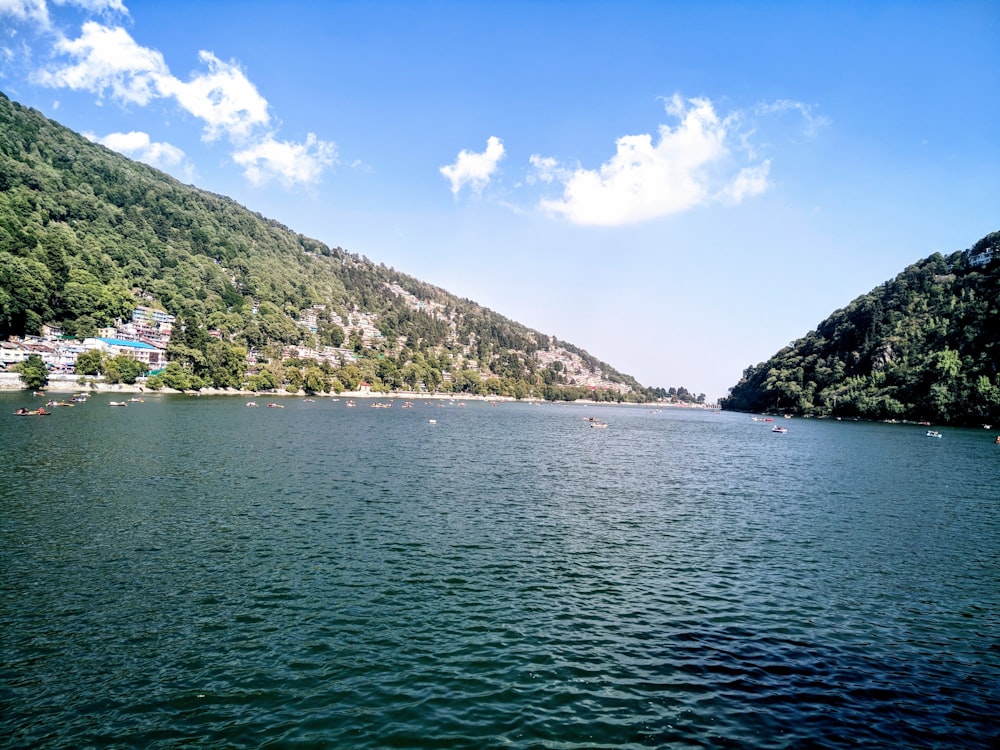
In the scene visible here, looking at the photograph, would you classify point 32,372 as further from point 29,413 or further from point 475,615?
point 475,615

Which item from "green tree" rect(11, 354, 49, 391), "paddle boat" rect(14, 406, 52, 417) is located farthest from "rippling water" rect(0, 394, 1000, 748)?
"green tree" rect(11, 354, 49, 391)

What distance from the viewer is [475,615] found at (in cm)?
2019

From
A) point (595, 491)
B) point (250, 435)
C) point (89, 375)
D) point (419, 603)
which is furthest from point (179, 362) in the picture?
point (419, 603)

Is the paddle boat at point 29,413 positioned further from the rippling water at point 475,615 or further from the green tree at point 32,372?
the green tree at point 32,372

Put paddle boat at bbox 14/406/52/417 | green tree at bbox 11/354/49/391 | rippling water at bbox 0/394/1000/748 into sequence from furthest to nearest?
green tree at bbox 11/354/49/391, paddle boat at bbox 14/406/52/417, rippling water at bbox 0/394/1000/748

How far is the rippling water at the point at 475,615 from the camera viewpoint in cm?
1380

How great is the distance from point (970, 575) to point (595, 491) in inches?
998

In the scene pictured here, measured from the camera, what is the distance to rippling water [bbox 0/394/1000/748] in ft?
45.3

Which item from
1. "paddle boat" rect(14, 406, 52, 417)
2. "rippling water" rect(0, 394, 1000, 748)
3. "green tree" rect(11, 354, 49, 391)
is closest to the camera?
"rippling water" rect(0, 394, 1000, 748)

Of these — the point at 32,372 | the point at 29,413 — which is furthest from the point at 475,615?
the point at 32,372

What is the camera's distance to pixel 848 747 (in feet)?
43.6

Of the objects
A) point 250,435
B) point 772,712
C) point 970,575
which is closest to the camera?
point 772,712

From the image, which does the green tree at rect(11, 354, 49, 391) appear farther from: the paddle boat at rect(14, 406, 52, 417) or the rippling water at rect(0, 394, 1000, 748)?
the rippling water at rect(0, 394, 1000, 748)

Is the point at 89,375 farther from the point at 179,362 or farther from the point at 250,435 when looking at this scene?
the point at 250,435
